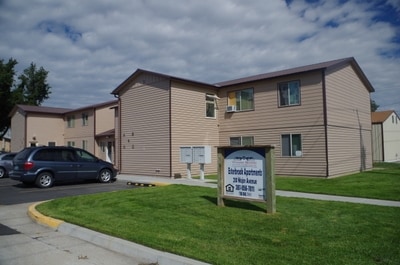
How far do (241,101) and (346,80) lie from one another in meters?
6.22

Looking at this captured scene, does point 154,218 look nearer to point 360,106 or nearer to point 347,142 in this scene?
point 347,142

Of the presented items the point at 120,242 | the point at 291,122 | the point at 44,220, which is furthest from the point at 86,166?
the point at 120,242

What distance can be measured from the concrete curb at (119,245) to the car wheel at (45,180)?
7798 millimetres

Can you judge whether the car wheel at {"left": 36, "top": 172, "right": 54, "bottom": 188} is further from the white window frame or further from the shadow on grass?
the white window frame

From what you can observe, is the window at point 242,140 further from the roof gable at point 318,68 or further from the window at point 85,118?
the window at point 85,118

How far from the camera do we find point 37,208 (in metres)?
10.8

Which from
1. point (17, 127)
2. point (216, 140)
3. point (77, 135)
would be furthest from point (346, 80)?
point (17, 127)

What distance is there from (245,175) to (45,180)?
1095 cm

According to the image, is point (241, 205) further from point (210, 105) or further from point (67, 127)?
point (67, 127)

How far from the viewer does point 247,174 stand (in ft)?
31.0

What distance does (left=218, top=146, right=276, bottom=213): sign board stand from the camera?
8.90 meters

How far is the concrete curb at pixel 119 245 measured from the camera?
19.0 ft

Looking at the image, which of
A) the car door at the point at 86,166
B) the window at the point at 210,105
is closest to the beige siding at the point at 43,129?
the window at the point at 210,105

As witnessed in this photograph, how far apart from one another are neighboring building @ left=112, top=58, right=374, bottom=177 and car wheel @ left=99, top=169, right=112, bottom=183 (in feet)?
11.3
